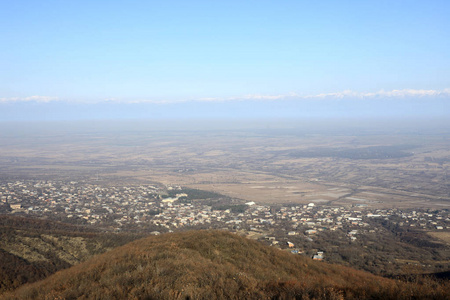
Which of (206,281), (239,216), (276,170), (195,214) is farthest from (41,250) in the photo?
(276,170)

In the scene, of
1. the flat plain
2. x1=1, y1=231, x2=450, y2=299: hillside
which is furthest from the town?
x1=1, y1=231, x2=450, y2=299: hillside

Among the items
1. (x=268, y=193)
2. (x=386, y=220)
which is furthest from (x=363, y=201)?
(x=268, y=193)

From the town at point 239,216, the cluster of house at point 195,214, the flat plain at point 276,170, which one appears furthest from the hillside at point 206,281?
the flat plain at point 276,170

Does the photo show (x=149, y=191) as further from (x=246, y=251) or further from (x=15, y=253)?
(x=246, y=251)

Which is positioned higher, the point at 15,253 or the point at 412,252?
the point at 15,253

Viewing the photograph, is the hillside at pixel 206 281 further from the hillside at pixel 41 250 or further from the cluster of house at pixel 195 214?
the cluster of house at pixel 195 214

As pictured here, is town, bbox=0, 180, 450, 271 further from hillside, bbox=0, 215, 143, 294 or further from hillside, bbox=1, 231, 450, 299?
hillside, bbox=1, 231, 450, 299
